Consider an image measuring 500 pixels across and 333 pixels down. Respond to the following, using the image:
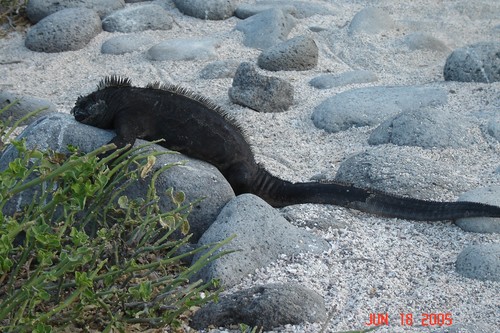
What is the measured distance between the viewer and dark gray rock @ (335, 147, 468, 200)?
13.2 feet

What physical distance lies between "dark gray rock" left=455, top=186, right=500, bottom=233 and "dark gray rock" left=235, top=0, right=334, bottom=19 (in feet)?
12.8

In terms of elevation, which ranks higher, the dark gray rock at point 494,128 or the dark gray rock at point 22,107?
the dark gray rock at point 494,128

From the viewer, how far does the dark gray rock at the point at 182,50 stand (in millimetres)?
6473

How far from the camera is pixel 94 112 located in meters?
3.70

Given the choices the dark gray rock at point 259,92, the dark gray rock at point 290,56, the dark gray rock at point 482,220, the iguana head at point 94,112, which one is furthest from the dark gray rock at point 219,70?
the dark gray rock at point 482,220

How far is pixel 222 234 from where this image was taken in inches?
128

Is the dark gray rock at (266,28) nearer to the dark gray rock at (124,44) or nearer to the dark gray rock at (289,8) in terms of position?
the dark gray rock at (289,8)

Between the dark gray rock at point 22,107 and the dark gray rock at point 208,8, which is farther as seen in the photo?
the dark gray rock at point 208,8

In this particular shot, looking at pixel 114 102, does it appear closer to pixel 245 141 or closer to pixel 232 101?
pixel 245 141

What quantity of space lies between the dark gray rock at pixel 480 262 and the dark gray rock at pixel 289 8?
177 inches

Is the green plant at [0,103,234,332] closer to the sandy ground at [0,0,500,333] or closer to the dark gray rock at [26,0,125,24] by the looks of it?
the sandy ground at [0,0,500,333]

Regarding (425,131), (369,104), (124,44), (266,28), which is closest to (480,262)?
(425,131)

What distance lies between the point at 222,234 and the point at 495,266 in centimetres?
111

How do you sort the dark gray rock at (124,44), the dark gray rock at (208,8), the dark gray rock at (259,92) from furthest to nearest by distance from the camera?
the dark gray rock at (208,8) → the dark gray rock at (124,44) → the dark gray rock at (259,92)
